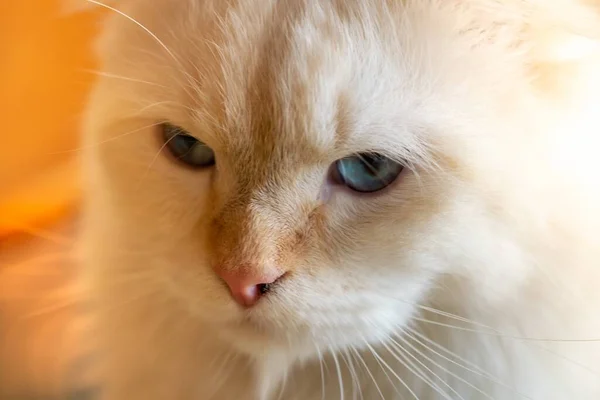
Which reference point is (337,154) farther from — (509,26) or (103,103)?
(103,103)

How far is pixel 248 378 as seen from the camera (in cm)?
99

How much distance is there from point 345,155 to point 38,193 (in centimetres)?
107

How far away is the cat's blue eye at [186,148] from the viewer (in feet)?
2.81

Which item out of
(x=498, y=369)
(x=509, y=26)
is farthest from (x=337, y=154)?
(x=498, y=369)

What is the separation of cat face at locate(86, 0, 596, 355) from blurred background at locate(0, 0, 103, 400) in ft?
1.95

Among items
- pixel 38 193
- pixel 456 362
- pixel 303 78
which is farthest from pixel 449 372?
pixel 38 193

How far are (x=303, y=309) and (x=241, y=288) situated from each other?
2.8 inches

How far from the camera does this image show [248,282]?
745 millimetres

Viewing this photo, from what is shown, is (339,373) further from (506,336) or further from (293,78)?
(293,78)

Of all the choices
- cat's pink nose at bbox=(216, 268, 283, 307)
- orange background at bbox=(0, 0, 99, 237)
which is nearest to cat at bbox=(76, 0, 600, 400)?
cat's pink nose at bbox=(216, 268, 283, 307)

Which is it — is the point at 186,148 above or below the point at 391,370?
above

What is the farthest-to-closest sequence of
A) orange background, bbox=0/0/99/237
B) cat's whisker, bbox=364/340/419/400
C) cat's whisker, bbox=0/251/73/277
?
1. orange background, bbox=0/0/99/237
2. cat's whisker, bbox=0/251/73/277
3. cat's whisker, bbox=364/340/419/400

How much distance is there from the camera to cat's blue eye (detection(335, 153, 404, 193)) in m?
0.76

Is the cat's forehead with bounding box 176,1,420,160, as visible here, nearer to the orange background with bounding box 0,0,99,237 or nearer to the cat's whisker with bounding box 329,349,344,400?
the cat's whisker with bounding box 329,349,344,400
